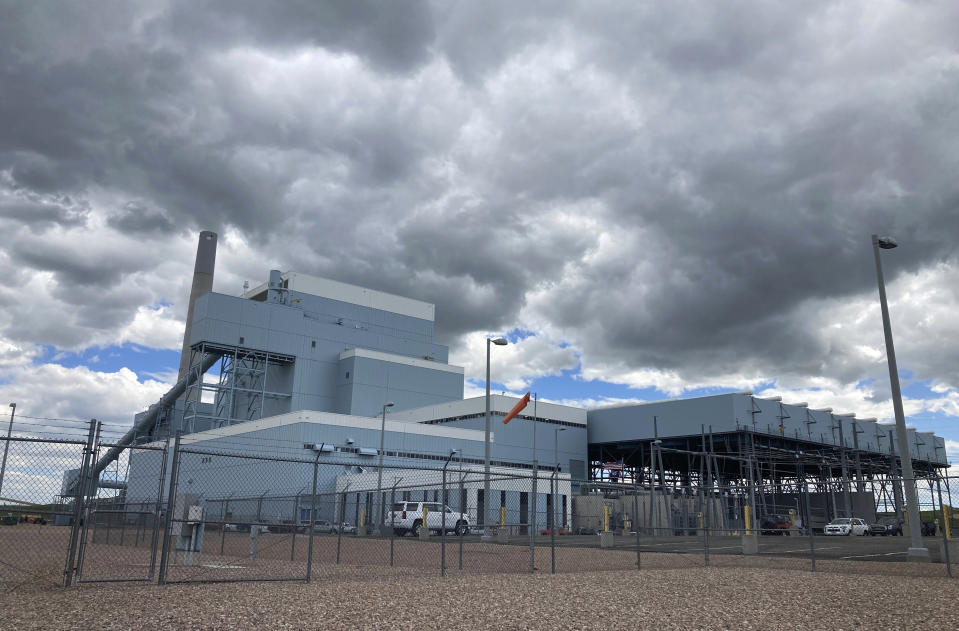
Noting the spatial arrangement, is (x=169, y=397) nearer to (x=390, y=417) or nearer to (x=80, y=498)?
(x=390, y=417)

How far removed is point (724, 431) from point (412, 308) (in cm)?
3706

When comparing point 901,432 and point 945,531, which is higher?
point 901,432

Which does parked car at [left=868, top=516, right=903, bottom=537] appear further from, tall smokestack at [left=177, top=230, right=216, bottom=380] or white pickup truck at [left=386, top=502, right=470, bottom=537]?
tall smokestack at [left=177, top=230, right=216, bottom=380]

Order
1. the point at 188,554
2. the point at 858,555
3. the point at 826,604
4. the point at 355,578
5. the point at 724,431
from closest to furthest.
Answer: the point at 826,604 → the point at 355,578 → the point at 188,554 → the point at 858,555 → the point at 724,431

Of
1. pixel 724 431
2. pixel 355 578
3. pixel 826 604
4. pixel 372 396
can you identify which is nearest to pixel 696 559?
pixel 826 604

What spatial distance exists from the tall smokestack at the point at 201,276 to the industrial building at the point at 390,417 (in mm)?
216

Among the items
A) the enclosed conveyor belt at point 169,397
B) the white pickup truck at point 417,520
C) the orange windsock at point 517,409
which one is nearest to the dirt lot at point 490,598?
the white pickup truck at point 417,520

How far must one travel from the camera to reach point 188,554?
59.9ft

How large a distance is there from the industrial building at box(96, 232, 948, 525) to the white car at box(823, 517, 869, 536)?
321 inches

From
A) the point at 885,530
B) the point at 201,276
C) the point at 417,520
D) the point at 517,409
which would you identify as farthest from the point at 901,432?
the point at 201,276

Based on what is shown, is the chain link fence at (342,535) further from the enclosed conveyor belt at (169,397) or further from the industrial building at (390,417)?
the enclosed conveyor belt at (169,397)

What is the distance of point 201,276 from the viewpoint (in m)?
78.5

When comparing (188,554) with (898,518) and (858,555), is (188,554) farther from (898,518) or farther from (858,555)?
(898,518)

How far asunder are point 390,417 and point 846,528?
1652 inches
